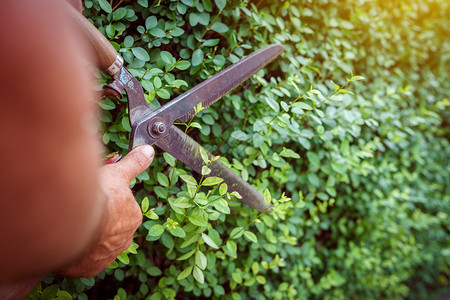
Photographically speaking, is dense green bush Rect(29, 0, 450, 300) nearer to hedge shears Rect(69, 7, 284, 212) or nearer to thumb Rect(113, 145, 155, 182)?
hedge shears Rect(69, 7, 284, 212)

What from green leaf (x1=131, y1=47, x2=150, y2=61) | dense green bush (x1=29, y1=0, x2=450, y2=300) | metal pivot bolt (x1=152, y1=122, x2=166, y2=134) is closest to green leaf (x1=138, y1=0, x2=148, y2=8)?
dense green bush (x1=29, y1=0, x2=450, y2=300)

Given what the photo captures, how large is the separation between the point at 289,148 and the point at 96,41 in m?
1.08

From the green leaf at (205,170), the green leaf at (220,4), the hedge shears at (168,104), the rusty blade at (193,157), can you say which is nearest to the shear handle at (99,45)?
the hedge shears at (168,104)

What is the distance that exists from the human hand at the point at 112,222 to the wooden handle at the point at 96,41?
1.01ft

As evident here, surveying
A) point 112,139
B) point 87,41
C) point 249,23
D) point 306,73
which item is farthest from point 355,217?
point 87,41

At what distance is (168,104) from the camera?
918mm

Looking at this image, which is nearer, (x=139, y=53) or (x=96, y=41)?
(x=96, y=41)

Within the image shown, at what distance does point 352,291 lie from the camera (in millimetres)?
2160

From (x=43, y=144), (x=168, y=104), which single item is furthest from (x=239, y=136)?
(x=43, y=144)

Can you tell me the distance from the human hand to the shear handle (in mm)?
302

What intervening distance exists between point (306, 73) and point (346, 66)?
279mm

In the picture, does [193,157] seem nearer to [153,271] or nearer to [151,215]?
[151,215]

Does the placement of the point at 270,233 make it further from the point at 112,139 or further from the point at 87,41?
the point at 87,41

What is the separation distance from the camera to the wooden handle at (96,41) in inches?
29.9
